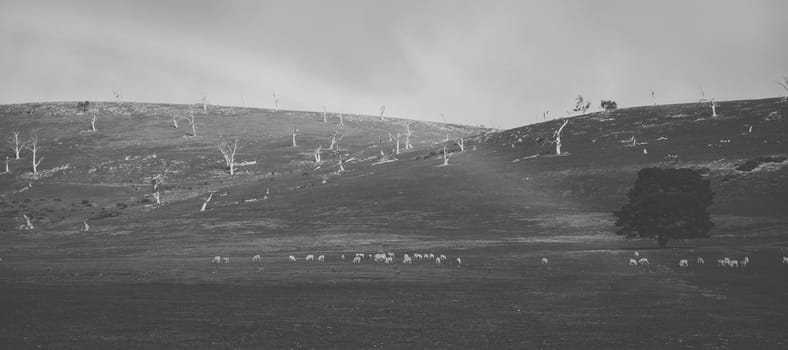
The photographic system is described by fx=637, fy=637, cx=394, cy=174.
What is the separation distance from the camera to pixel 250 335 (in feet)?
66.6

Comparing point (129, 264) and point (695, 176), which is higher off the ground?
point (695, 176)

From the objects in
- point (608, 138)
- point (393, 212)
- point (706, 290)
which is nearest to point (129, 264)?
point (706, 290)

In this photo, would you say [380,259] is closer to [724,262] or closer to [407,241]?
[407,241]

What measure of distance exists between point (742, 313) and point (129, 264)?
4173 centimetres

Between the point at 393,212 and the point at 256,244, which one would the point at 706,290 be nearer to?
the point at 256,244

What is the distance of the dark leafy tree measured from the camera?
5731cm

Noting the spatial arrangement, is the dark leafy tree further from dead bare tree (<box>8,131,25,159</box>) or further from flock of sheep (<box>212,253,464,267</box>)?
dead bare tree (<box>8,131,25,159</box>)

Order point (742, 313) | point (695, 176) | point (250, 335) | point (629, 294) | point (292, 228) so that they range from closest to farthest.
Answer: point (250, 335) → point (742, 313) → point (629, 294) → point (695, 176) → point (292, 228)

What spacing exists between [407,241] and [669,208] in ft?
101

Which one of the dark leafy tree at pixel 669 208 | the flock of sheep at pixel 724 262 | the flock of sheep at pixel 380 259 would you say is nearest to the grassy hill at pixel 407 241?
the flock of sheep at pixel 724 262

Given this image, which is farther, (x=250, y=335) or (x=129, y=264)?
(x=129, y=264)

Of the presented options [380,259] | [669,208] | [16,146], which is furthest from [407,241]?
[16,146]

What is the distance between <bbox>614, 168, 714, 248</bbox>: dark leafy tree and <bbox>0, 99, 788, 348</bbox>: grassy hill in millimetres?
2089

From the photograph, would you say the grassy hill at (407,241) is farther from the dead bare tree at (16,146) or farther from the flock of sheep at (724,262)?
the dead bare tree at (16,146)
